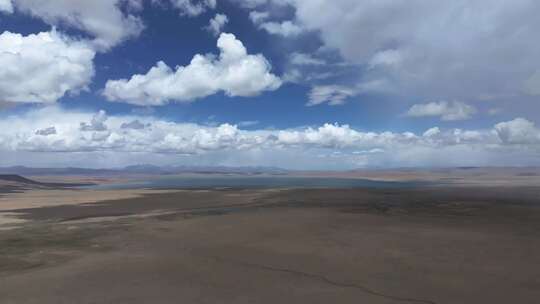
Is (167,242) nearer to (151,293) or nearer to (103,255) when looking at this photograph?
(103,255)

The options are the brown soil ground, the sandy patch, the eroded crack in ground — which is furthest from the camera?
the sandy patch

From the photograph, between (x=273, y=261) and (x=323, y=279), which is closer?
(x=323, y=279)

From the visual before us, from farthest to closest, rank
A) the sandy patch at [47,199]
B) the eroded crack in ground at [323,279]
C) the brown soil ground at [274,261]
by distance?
the sandy patch at [47,199] < the brown soil ground at [274,261] < the eroded crack in ground at [323,279]

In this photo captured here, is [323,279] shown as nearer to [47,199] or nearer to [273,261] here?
[273,261]

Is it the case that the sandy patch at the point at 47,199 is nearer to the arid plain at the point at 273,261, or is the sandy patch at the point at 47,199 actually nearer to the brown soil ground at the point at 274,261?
the arid plain at the point at 273,261

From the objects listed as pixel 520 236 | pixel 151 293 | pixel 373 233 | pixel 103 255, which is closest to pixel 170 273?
pixel 151 293

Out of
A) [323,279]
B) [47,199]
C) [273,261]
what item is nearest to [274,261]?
[273,261]

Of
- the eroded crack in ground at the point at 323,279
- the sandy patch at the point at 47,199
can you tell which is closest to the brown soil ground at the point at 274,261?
the eroded crack in ground at the point at 323,279

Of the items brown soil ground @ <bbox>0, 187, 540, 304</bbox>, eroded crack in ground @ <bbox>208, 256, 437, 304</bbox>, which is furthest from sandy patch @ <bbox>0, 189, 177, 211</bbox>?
eroded crack in ground @ <bbox>208, 256, 437, 304</bbox>

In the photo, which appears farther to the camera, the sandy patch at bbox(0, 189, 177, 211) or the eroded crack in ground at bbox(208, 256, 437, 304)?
the sandy patch at bbox(0, 189, 177, 211)

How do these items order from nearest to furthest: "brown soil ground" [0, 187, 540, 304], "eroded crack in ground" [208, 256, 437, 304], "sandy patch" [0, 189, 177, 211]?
"eroded crack in ground" [208, 256, 437, 304] < "brown soil ground" [0, 187, 540, 304] < "sandy patch" [0, 189, 177, 211]

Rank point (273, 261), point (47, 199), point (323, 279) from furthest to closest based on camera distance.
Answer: point (47, 199)
point (273, 261)
point (323, 279)

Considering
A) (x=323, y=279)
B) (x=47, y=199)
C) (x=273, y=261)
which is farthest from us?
(x=47, y=199)

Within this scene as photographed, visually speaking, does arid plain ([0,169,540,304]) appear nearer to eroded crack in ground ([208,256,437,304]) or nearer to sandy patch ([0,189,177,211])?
eroded crack in ground ([208,256,437,304])
